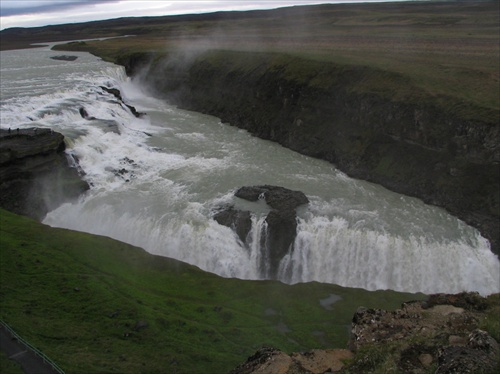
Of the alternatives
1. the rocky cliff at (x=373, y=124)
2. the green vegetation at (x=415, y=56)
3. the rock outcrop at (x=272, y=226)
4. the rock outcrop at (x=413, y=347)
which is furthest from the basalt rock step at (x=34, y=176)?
the green vegetation at (x=415, y=56)

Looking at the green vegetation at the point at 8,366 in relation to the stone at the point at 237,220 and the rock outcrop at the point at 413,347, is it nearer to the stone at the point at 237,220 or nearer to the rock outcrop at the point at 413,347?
the rock outcrop at the point at 413,347

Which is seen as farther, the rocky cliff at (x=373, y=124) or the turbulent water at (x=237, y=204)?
the rocky cliff at (x=373, y=124)

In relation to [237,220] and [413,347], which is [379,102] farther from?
[413,347]

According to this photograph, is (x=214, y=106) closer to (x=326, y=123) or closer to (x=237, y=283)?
(x=326, y=123)

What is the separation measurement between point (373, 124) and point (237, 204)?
1731cm

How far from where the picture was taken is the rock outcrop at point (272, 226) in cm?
2992

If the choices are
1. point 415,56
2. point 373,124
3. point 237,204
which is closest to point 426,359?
point 237,204

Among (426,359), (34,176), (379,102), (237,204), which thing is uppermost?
(379,102)

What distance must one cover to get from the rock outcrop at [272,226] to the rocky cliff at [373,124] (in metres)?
11.3

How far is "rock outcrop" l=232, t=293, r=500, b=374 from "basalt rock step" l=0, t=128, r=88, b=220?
26.1 m

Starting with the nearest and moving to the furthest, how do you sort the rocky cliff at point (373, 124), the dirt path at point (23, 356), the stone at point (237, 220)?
1. the dirt path at point (23, 356)
2. the stone at point (237, 220)
3. the rocky cliff at point (373, 124)

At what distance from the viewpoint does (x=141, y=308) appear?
22.5 m

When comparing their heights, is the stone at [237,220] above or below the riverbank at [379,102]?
below

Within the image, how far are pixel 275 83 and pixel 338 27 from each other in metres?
57.3
